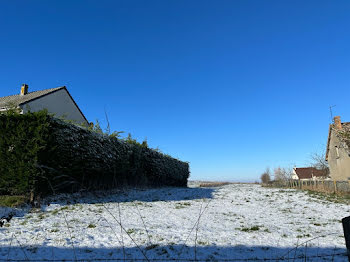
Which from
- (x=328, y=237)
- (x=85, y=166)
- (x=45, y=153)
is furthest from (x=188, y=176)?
(x=328, y=237)

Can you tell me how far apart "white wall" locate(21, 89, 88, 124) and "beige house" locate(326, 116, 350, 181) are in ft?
84.9

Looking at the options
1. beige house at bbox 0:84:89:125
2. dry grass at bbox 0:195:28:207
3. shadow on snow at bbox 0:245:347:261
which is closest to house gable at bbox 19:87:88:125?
beige house at bbox 0:84:89:125

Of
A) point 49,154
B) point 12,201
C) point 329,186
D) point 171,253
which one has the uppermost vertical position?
point 49,154

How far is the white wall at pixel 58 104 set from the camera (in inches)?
756

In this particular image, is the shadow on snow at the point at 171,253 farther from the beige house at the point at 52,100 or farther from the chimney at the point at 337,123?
the chimney at the point at 337,123

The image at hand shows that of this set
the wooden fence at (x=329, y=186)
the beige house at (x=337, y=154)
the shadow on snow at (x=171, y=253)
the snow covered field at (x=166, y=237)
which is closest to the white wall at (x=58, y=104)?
the snow covered field at (x=166, y=237)

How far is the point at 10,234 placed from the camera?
4922mm

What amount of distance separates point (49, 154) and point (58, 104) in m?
15.2

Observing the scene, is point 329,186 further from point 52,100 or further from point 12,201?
point 52,100

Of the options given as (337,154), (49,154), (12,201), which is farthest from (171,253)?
(337,154)

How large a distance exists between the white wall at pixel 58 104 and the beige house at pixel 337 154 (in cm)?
2589

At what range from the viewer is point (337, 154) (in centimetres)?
2386

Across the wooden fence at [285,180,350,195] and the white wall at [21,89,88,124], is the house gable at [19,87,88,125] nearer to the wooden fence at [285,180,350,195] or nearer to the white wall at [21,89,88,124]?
the white wall at [21,89,88,124]

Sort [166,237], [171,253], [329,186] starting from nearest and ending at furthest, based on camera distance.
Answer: [171,253] → [166,237] → [329,186]
